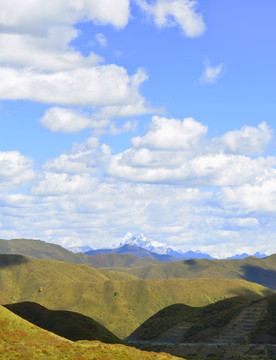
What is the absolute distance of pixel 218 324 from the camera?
450 feet

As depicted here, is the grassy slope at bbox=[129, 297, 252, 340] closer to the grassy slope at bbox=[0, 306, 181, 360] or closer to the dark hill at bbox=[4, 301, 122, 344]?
the dark hill at bbox=[4, 301, 122, 344]

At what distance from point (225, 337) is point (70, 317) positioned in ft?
139

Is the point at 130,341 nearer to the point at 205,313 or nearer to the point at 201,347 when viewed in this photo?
the point at 205,313

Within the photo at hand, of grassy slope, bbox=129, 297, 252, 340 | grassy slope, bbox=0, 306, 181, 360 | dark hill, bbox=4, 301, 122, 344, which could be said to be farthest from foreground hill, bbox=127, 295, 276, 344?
grassy slope, bbox=0, 306, 181, 360

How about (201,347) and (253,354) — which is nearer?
(253,354)

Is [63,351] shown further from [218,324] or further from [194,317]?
[194,317]

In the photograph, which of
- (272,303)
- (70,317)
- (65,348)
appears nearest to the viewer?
(65,348)

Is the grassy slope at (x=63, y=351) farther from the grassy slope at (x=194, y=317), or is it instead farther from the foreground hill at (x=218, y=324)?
the grassy slope at (x=194, y=317)

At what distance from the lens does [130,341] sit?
150875 mm

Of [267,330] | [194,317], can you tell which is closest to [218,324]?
[194,317]

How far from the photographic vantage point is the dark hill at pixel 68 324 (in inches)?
3833

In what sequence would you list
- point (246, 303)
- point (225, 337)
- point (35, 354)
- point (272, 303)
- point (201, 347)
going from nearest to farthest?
point (35, 354)
point (201, 347)
point (225, 337)
point (272, 303)
point (246, 303)

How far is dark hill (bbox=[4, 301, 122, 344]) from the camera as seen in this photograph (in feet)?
319

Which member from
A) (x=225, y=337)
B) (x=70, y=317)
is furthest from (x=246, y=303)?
(x=70, y=317)
